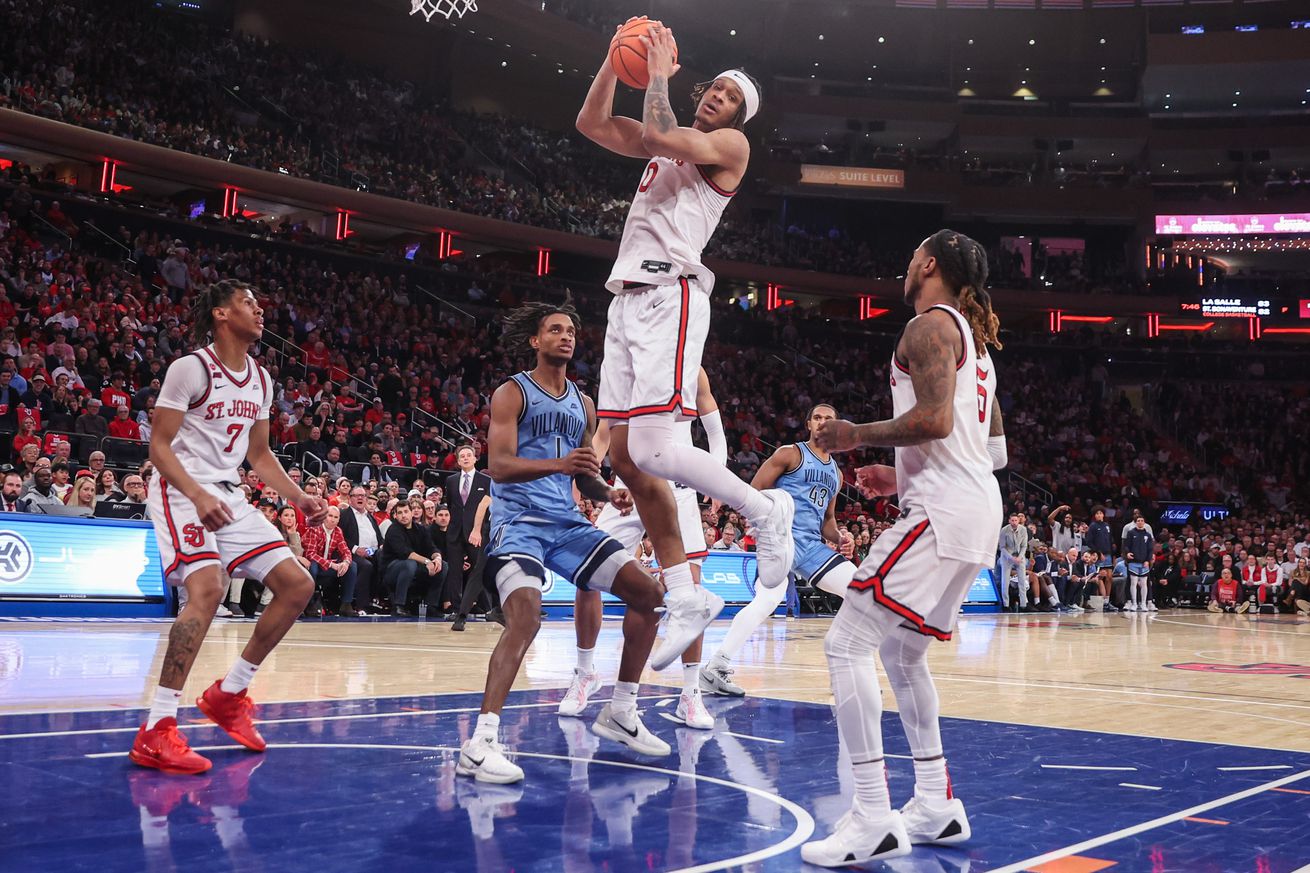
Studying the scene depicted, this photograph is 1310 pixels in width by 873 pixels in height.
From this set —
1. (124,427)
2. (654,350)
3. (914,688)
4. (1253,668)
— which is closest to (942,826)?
(914,688)

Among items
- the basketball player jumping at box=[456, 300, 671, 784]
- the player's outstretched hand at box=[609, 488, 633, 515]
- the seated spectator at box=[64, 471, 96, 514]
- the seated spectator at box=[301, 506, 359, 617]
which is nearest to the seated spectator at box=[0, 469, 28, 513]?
the seated spectator at box=[64, 471, 96, 514]

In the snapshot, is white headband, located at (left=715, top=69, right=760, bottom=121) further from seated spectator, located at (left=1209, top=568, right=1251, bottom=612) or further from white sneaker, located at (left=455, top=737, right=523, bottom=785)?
seated spectator, located at (left=1209, top=568, right=1251, bottom=612)

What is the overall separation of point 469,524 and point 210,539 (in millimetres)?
8085

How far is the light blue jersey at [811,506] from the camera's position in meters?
7.39

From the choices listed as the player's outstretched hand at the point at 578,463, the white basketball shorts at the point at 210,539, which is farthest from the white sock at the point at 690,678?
the white basketball shorts at the point at 210,539

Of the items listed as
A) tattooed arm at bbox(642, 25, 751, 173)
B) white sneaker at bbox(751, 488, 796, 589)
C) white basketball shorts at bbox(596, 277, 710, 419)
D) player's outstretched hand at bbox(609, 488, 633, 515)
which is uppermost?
tattooed arm at bbox(642, 25, 751, 173)

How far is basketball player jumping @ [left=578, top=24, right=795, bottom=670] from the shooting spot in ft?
15.5

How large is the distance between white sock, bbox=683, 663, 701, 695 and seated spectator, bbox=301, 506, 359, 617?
756 cm

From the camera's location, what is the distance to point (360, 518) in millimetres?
13836

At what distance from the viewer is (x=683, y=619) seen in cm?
481

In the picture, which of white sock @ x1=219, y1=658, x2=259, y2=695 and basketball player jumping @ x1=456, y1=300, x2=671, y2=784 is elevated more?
basketball player jumping @ x1=456, y1=300, x2=671, y2=784

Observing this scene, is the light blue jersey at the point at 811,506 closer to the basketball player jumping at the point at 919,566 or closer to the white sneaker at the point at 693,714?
the white sneaker at the point at 693,714

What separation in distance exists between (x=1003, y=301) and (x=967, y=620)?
69.1 ft

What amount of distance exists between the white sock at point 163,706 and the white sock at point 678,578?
2034 millimetres
